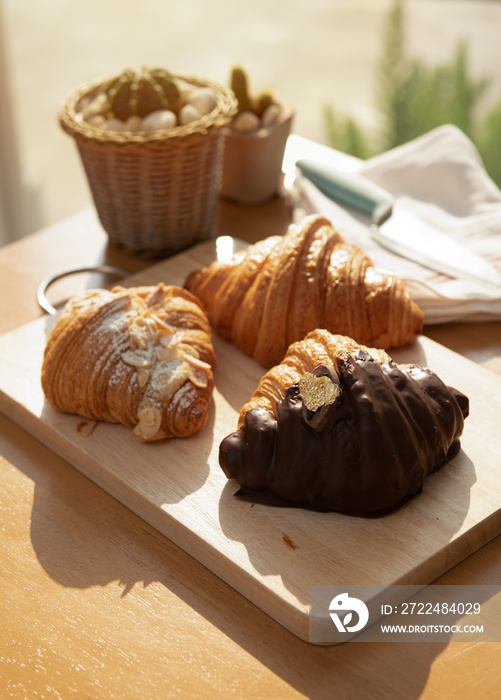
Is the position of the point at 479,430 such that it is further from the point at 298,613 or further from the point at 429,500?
the point at 298,613

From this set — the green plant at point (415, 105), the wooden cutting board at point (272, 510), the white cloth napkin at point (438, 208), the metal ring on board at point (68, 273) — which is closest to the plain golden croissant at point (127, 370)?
the wooden cutting board at point (272, 510)

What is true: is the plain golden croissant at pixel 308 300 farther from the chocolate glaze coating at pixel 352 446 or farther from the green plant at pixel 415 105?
the green plant at pixel 415 105

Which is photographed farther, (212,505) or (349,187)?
(349,187)

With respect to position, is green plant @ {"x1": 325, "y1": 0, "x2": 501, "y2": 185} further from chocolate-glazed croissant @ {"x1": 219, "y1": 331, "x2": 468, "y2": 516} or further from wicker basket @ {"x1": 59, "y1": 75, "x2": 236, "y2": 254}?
chocolate-glazed croissant @ {"x1": 219, "y1": 331, "x2": 468, "y2": 516}

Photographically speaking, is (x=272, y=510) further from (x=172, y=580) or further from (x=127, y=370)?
(x=127, y=370)

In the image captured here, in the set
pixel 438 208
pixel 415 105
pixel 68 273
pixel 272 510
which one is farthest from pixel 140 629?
pixel 415 105

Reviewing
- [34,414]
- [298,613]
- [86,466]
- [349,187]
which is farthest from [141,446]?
[349,187]
